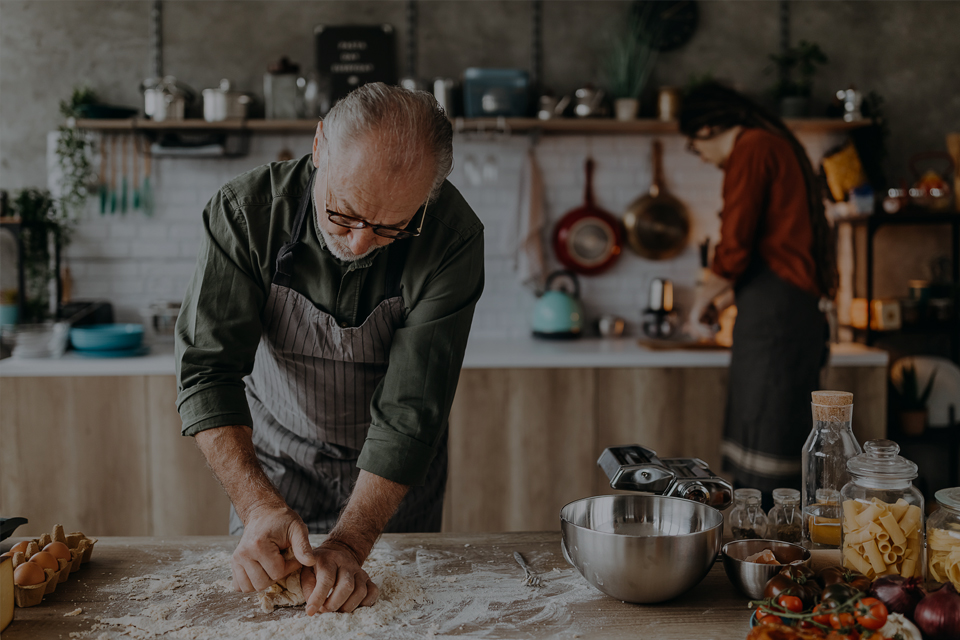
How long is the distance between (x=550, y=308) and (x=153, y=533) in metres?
2.11

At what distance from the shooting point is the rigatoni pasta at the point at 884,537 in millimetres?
1255

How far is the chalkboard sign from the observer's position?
3973 millimetres

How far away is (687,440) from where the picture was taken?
3479 millimetres

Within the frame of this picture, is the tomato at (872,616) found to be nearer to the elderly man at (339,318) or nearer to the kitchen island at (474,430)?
the elderly man at (339,318)

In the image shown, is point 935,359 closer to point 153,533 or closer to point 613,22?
point 613,22

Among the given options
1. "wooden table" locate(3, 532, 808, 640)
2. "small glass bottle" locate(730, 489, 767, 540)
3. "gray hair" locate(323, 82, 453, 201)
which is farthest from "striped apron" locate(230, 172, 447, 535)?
"small glass bottle" locate(730, 489, 767, 540)

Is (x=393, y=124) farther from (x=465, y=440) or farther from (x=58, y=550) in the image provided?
(x=465, y=440)

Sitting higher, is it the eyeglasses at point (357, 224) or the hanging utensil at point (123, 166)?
the hanging utensil at point (123, 166)

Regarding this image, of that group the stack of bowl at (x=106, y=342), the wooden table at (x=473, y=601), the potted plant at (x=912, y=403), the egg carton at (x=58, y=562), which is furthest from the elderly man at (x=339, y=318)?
Answer: the potted plant at (x=912, y=403)

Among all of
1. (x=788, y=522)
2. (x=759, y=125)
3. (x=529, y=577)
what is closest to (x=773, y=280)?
(x=759, y=125)

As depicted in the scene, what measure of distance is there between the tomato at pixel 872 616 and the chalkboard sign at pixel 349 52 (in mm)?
3472

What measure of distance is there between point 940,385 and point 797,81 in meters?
1.71

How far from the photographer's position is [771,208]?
296cm

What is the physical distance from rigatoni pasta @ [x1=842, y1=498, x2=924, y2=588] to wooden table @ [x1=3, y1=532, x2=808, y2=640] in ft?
0.70
